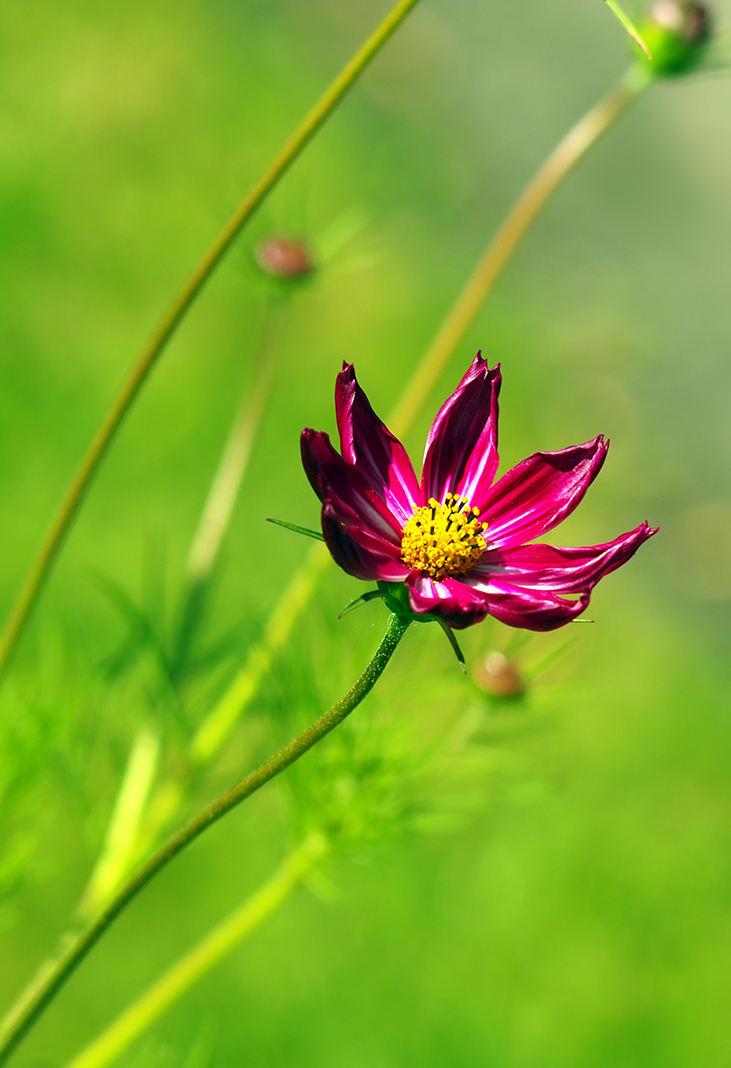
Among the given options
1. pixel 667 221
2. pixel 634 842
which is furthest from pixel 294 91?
pixel 634 842

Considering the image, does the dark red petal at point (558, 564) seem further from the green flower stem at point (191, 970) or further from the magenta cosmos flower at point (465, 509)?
the green flower stem at point (191, 970)

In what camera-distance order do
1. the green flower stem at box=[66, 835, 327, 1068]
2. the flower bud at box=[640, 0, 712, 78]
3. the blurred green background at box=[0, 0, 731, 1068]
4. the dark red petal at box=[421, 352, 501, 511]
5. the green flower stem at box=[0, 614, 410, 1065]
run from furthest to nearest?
→ the blurred green background at box=[0, 0, 731, 1068], the flower bud at box=[640, 0, 712, 78], the green flower stem at box=[66, 835, 327, 1068], the dark red petal at box=[421, 352, 501, 511], the green flower stem at box=[0, 614, 410, 1065]

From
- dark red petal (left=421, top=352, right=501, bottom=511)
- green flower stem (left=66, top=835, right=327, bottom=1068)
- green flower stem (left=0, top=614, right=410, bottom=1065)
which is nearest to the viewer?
green flower stem (left=0, top=614, right=410, bottom=1065)

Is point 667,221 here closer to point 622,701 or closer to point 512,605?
point 622,701

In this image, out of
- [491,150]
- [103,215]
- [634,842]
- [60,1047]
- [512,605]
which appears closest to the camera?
[512,605]

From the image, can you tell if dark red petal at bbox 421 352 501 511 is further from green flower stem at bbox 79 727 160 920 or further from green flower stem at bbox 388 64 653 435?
green flower stem at bbox 79 727 160 920

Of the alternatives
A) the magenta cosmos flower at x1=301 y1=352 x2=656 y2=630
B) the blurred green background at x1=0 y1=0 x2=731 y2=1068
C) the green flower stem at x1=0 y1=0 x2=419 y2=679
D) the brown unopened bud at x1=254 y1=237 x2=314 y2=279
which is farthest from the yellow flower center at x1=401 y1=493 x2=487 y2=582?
the brown unopened bud at x1=254 y1=237 x2=314 y2=279

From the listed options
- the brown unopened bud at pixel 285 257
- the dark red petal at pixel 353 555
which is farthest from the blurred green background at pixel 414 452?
the dark red petal at pixel 353 555
